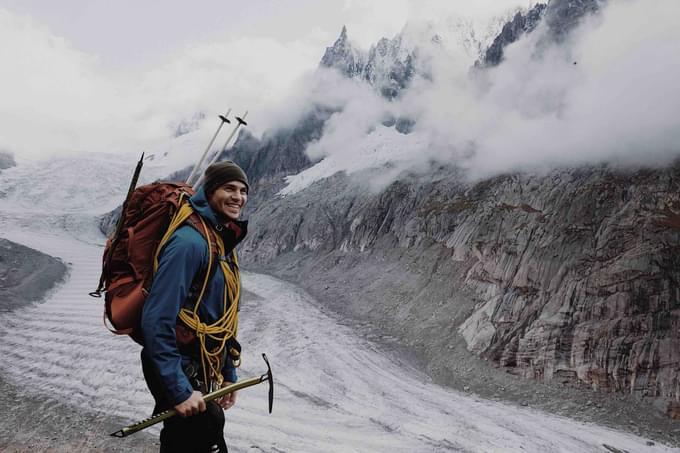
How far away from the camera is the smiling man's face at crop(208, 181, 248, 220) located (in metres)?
3.15

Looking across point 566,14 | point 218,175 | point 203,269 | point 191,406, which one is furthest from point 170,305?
point 566,14

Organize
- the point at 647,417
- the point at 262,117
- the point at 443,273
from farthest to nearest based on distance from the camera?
the point at 262,117 < the point at 443,273 < the point at 647,417

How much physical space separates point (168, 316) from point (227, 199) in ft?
3.14

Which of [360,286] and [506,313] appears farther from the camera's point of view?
[360,286]

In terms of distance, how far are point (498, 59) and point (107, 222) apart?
2237 inches

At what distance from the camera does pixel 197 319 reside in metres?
2.96

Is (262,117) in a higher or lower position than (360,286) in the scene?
higher

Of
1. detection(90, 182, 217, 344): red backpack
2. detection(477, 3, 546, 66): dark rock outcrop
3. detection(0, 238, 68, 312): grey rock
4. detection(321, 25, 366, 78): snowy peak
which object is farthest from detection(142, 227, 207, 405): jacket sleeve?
detection(321, 25, 366, 78): snowy peak

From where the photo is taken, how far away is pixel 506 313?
17250mm

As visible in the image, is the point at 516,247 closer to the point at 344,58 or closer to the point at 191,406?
the point at 191,406

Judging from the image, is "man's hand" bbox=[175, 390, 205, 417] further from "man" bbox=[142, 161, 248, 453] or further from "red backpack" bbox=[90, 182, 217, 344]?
"red backpack" bbox=[90, 182, 217, 344]

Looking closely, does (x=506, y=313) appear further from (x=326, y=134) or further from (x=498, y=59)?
(x=326, y=134)

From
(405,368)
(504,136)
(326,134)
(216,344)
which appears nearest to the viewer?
(216,344)

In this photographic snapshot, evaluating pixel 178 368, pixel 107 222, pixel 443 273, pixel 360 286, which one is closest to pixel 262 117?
pixel 107 222
